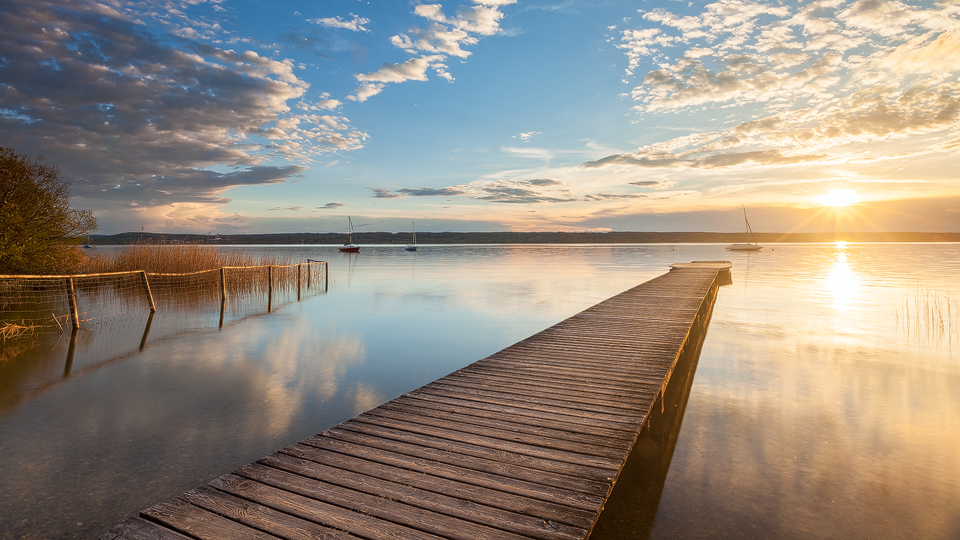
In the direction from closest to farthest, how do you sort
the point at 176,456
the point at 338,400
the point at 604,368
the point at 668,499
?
the point at 668,499, the point at 176,456, the point at 604,368, the point at 338,400

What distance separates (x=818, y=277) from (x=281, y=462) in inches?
1278

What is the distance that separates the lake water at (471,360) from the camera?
4109 millimetres

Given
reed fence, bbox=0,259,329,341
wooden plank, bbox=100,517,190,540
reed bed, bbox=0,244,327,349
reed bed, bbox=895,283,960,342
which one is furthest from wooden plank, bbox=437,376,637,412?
reed bed, bbox=0,244,327,349

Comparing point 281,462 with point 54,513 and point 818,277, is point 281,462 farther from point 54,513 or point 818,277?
point 818,277

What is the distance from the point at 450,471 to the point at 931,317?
17186 mm

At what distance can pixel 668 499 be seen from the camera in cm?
432

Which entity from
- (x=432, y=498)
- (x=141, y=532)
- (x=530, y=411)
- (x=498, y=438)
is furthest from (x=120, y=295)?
(x=432, y=498)

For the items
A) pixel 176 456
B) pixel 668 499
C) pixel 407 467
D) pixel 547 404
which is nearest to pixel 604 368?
pixel 547 404

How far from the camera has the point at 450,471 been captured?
3.42 meters

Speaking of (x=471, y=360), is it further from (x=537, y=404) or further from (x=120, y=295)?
(x=120, y=295)

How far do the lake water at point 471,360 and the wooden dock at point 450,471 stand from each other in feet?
2.63

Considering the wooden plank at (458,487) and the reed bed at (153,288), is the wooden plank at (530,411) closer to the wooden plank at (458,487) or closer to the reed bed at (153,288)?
the wooden plank at (458,487)

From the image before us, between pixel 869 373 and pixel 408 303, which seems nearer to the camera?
pixel 869 373

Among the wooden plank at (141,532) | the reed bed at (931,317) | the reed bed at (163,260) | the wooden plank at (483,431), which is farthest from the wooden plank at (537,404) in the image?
the reed bed at (163,260)
